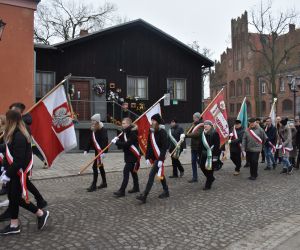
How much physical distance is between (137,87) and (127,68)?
1218 millimetres

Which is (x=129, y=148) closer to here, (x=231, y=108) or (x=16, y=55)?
(x=16, y=55)

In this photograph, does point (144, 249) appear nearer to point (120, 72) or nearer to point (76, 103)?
point (76, 103)

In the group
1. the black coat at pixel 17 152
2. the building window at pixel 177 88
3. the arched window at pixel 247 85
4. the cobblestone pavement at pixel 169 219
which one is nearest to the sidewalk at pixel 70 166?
the cobblestone pavement at pixel 169 219

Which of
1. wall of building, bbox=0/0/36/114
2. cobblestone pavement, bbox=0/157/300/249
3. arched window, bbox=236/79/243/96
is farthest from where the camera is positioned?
arched window, bbox=236/79/243/96

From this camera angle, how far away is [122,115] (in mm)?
21797

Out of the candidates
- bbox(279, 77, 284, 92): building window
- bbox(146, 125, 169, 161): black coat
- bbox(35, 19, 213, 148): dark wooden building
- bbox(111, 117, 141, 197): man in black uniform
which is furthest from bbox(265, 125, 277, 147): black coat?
bbox(279, 77, 284, 92): building window

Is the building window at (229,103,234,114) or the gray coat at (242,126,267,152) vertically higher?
the building window at (229,103,234,114)

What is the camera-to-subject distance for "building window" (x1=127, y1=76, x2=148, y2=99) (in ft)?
76.0

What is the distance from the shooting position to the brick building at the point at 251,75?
199ft

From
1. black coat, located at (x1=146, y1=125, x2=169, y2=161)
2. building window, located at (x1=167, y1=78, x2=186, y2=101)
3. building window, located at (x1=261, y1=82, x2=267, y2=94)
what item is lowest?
black coat, located at (x1=146, y1=125, x2=169, y2=161)

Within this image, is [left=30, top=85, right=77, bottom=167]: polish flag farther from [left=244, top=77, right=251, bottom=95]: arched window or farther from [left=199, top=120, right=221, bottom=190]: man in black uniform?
[left=244, top=77, right=251, bottom=95]: arched window

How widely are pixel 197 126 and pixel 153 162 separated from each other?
2492 millimetres

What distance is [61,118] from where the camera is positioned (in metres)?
9.18

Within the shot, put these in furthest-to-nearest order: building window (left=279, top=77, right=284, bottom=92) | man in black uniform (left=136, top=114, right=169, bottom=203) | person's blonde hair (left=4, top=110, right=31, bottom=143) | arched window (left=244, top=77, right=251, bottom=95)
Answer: arched window (left=244, top=77, right=251, bottom=95) < building window (left=279, top=77, right=284, bottom=92) < man in black uniform (left=136, top=114, right=169, bottom=203) < person's blonde hair (left=4, top=110, right=31, bottom=143)
